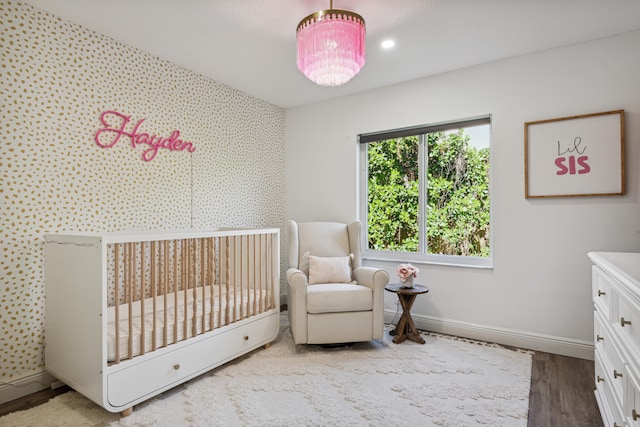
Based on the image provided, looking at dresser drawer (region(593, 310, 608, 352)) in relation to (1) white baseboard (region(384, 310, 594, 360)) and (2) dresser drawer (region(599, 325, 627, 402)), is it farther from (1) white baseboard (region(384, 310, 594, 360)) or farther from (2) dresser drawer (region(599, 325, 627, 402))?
(1) white baseboard (region(384, 310, 594, 360))

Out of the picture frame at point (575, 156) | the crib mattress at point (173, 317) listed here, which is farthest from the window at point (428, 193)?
the crib mattress at point (173, 317)

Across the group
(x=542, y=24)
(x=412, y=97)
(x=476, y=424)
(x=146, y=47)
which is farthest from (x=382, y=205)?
(x=146, y=47)

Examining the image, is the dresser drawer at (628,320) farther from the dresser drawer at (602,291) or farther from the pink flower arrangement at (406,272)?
the pink flower arrangement at (406,272)

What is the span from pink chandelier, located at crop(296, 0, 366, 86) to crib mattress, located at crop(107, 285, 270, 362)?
57.5 inches

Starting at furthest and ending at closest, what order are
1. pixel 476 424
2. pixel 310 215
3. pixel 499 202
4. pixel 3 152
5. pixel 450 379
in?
pixel 310 215, pixel 499 202, pixel 450 379, pixel 3 152, pixel 476 424

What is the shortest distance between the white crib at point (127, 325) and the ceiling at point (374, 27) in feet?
4.53

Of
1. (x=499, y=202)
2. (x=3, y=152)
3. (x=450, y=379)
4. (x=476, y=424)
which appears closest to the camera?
(x=476, y=424)

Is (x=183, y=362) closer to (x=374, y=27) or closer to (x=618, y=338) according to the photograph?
(x=618, y=338)

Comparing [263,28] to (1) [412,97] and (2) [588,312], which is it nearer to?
(1) [412,97]

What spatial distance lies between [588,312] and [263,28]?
9.95 ft

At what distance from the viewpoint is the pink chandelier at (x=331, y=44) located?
67.5 inches

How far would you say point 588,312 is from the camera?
2469 mm

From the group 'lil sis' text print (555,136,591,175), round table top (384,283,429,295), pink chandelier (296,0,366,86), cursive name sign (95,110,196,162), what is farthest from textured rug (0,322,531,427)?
pink chandelier (296,0,366,86)

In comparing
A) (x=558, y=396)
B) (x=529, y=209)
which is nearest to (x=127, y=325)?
(x=558, y=396)
